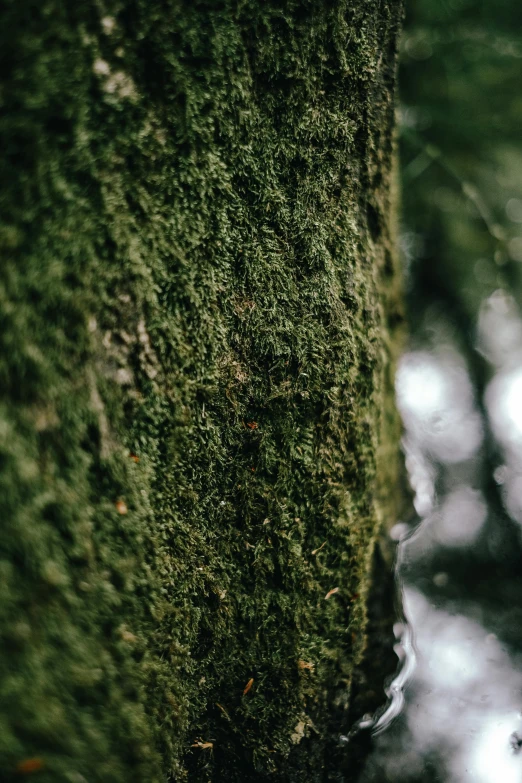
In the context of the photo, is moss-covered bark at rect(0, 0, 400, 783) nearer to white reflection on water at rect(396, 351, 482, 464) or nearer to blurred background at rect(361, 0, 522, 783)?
blurred background at rect(361, 0, 522, 783)

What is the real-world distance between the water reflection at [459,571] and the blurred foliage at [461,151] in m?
0.27

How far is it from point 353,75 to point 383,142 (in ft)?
1.31

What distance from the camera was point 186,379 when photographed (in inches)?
40.8

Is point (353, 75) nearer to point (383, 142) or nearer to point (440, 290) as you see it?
point (383, 142)

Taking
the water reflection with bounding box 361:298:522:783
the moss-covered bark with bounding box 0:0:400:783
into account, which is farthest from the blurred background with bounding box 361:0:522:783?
the moss-covered bark with bounding box 0:0:400:783

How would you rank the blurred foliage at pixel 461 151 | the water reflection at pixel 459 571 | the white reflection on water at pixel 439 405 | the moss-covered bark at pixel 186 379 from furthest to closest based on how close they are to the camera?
the blurred foliage at pixel 461 151
the white reflection on water at pixel 439 405
the water reflection at pixel 459 571
the moss-covered bark at pixel 186 379

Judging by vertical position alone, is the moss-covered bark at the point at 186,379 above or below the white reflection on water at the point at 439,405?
above

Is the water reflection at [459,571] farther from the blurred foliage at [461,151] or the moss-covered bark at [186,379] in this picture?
the moss-covered bark at [186,379]

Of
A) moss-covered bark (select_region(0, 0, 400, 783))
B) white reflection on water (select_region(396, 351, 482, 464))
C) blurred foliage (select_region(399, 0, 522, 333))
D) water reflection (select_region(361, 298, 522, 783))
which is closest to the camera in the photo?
moss-covered bark (select_region(0, 0, 400, 783))

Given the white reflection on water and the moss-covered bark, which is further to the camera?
the white reflection on water

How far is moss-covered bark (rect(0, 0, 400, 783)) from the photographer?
699mm

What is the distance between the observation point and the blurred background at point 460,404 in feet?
5.66

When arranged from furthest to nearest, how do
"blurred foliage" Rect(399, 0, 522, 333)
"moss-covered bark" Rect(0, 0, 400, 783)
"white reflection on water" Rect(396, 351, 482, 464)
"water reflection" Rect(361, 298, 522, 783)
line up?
"blurred foliage" Rect(399, 0, 522, 333) → "white reflection on water" Rect(396, 351, 482, 464) → "water reflection" Rect(361, 298, 522, 783) → "moss-covered bark" Rect(0, 0, 400, 783)

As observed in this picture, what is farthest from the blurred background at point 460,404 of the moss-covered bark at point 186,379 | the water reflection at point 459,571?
the moss-covered bark at point 186,379
